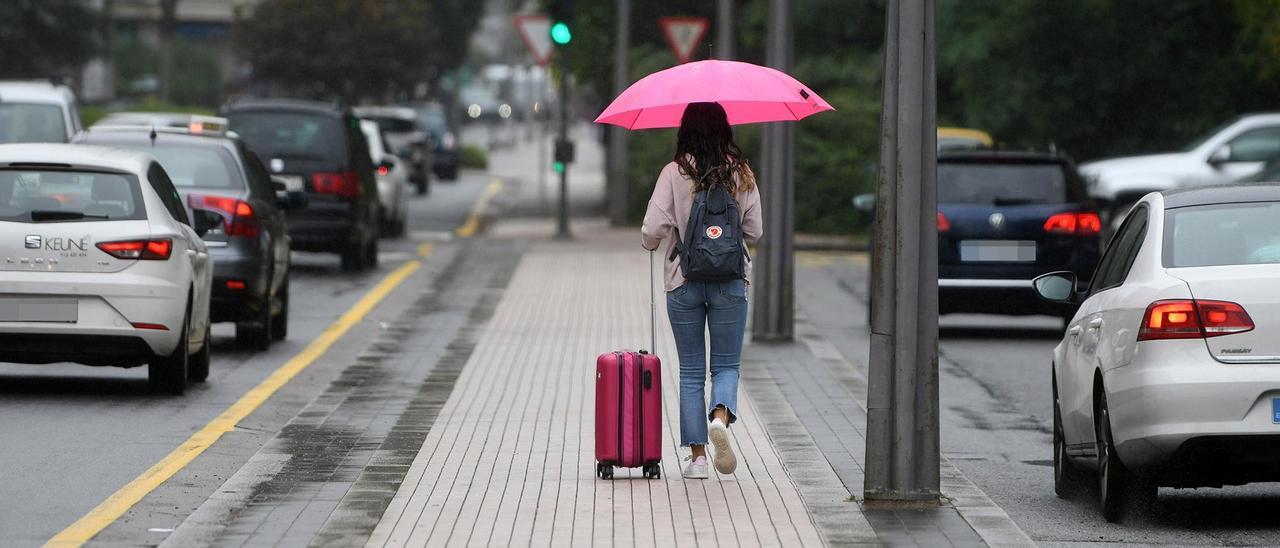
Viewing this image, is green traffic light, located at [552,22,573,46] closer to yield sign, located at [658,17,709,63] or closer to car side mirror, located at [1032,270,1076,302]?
yield sign, located at [658,17,709,63]

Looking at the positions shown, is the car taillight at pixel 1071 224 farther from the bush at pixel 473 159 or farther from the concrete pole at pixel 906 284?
the bush at pixel 473 159

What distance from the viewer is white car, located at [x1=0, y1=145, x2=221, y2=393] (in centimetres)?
1234

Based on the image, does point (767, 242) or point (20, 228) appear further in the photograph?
point (767, 242)

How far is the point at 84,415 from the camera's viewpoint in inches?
471

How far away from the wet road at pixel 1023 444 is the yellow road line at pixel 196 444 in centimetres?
356

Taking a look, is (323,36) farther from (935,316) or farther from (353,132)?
(935,316)

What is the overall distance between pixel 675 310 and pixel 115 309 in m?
4.15

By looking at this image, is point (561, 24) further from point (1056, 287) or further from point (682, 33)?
point (1056, 287)

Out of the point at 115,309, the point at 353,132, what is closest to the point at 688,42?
the point at 353,132

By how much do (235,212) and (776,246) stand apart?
406cm

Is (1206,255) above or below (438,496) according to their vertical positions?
above

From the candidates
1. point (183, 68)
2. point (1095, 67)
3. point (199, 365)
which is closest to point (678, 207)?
point (199, 365)

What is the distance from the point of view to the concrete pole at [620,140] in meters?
32.6

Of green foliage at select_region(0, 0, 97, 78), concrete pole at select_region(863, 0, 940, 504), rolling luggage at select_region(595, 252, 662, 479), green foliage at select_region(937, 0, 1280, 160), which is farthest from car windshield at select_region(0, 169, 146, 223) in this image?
green foliage at select_region(0, 0, 97, 78)
